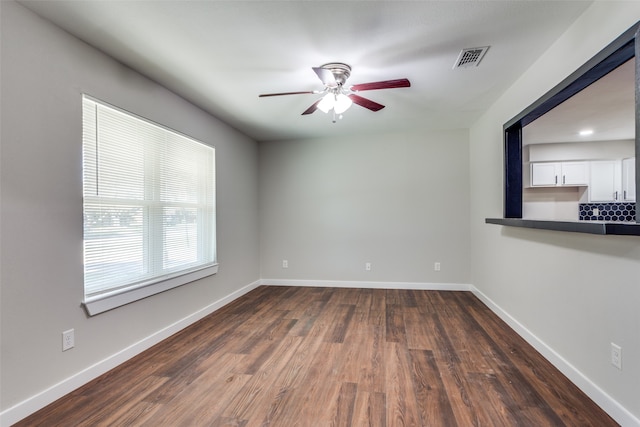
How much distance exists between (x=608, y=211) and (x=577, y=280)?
3.92m

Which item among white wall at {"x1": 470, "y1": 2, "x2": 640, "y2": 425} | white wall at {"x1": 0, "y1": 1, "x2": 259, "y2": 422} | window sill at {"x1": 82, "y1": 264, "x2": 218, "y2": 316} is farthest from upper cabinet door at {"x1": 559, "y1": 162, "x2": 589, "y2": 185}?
white wall at {"x1": 0, "y1": 1, "x2": 259, "y2": 422}

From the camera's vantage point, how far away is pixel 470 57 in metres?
2.29

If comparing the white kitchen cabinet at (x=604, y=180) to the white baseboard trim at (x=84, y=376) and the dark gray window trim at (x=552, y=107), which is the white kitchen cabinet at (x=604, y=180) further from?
the white baseboard trim at (x=84, y=376)

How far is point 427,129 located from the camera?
4387 millimetres

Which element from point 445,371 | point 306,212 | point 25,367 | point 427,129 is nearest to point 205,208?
point 306,212

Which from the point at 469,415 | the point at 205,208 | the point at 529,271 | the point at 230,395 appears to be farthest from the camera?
the point at 205,208

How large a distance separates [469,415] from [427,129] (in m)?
3.73

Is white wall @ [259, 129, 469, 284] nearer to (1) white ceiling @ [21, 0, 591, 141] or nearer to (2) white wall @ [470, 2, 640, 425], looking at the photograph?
(2) white wall @ [470, 2, 640, 425]

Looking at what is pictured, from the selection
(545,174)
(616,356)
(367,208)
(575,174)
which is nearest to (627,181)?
(575,174)

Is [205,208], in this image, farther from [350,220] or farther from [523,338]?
[523,338]

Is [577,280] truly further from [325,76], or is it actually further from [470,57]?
[325,76]

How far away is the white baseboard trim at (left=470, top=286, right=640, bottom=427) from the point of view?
61.6 inches

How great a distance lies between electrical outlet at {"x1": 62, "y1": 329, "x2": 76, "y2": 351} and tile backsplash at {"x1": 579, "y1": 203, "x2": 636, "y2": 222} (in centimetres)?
657

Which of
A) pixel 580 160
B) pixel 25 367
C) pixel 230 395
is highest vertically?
pixel 580 160
